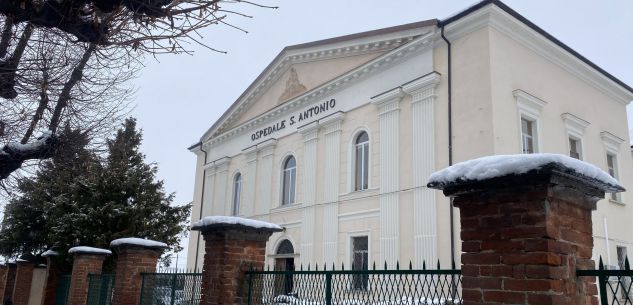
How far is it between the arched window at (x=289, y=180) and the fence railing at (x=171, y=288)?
11.2 m

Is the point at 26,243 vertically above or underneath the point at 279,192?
underneath

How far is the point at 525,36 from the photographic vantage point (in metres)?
14.6

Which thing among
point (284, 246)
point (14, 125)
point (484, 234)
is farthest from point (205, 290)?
point (284, 246)

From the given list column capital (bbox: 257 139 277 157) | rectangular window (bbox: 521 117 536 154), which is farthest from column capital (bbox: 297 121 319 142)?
rectangular window (bbox: 521 117 536 154)

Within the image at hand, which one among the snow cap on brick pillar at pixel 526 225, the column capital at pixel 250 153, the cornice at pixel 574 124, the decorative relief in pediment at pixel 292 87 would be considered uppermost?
the decorative relief in pediment at pixel 292 87

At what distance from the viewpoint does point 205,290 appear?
661 cm

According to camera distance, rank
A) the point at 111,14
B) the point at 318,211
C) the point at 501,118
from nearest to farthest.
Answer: the point at 111,14 → the point at 501,118 → the point at 318,211

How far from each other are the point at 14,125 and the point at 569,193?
685cm

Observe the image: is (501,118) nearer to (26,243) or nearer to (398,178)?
(398,178)

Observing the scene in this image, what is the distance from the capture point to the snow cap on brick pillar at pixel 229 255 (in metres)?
6.25

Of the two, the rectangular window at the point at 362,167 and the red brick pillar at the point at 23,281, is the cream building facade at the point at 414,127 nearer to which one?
the rectangular window at the point at 362,167

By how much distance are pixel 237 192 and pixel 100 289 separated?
13355mm

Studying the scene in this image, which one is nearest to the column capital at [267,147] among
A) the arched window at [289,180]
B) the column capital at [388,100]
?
the arched window at [289,180]

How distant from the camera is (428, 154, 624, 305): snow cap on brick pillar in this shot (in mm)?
3172
